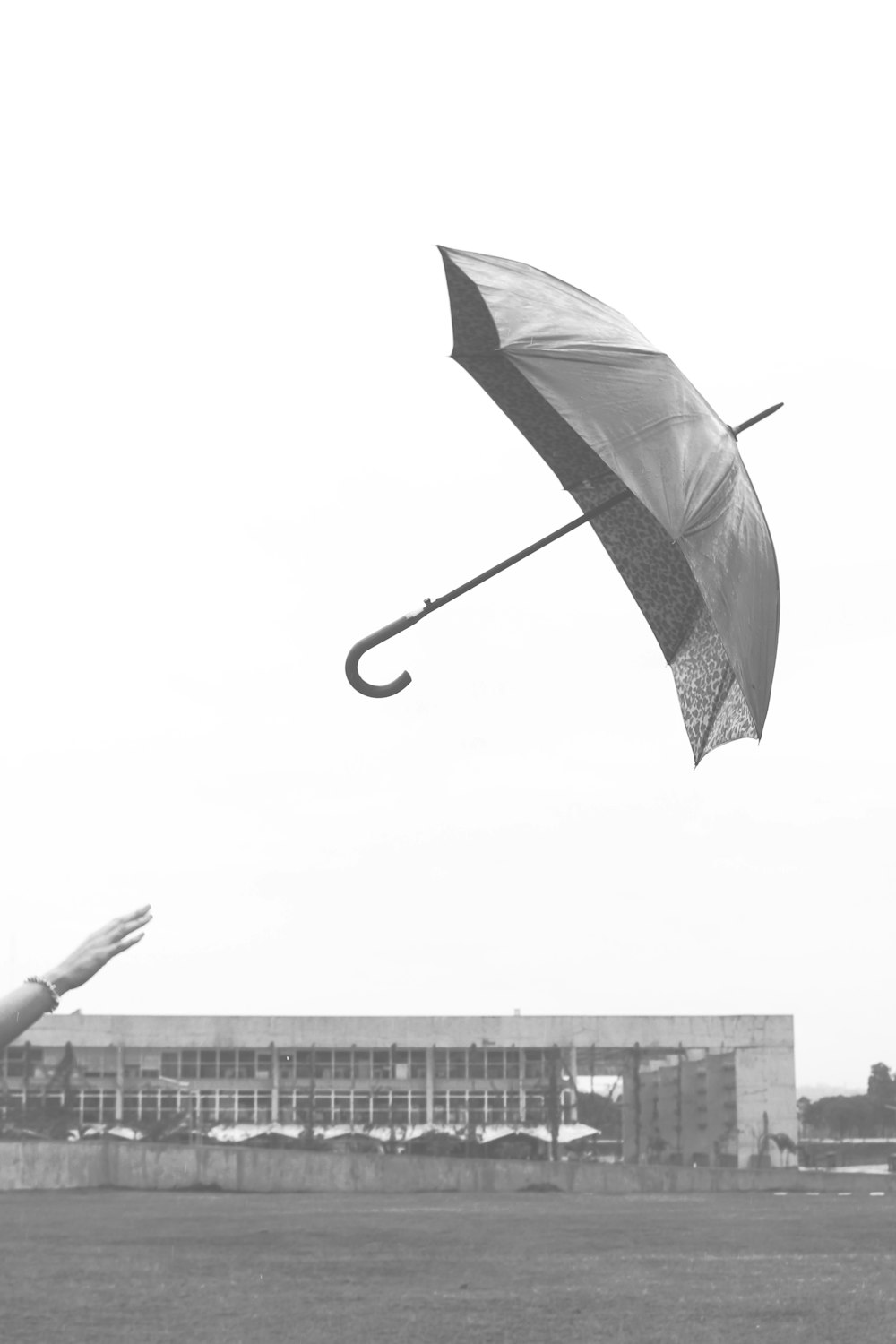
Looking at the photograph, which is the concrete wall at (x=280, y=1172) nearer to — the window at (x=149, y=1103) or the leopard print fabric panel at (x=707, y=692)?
the leopard print fabric panel at (x=707, y=692)

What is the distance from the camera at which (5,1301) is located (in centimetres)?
1411

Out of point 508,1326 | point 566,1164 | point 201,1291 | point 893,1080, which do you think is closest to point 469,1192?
point 566,1164

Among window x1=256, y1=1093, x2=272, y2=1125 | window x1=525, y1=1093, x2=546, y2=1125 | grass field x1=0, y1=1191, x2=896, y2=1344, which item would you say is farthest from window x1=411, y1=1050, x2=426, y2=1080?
grass field x1=0, y1=1191, x2=896, y2=1344

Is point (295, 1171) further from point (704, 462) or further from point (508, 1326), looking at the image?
point (704, 462)

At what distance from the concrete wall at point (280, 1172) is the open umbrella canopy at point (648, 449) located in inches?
1144

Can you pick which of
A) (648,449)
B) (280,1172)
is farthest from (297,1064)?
(648,449)

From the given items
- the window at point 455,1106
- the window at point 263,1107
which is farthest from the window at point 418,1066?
the window at point 263,1107

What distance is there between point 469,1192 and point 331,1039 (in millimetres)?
28831

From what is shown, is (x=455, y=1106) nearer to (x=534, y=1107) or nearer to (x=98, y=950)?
(x=534, y=1107)

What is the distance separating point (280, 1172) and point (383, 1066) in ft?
103

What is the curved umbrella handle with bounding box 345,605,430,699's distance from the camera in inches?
200

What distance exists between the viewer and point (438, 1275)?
16828 mm

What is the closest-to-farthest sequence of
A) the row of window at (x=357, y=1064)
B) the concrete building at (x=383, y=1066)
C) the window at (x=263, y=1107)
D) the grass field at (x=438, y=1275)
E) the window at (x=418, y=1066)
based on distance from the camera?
1. the grass field at (x=438, y=1275)
2. the concrete building at (x=383, y=1066)
3. the row of window at (x=357, y=1064)
4. the window at (x=263, y=1107)
5. the window at (x=418, y=1066)

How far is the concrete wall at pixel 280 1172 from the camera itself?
1319 inches
